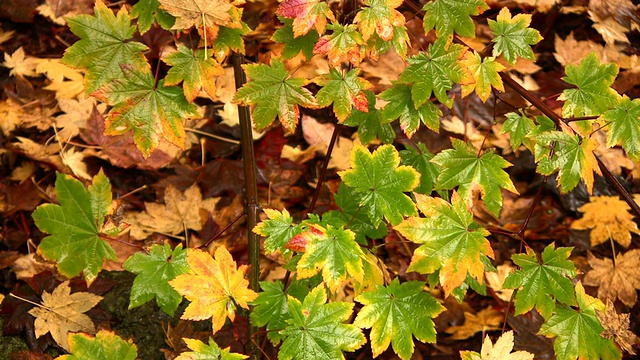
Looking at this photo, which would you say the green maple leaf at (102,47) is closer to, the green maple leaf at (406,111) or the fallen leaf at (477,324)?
the green maple leaf at (406,111)

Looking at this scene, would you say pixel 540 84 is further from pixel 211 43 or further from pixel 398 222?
pixel 211 43

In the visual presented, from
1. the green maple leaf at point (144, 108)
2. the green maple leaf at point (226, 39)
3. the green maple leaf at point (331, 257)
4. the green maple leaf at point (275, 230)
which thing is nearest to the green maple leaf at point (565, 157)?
the green maple leaf at point (331, 257)

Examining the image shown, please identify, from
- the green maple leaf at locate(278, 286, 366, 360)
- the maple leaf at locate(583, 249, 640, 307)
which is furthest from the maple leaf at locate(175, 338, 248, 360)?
the maple leaf at locate(583, 249, 640, 307)

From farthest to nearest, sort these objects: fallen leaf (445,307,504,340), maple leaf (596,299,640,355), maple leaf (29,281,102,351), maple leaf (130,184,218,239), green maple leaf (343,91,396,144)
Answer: maple leaf (130,184,218,239), fallen leaf (445,307,504,340), maple leaf (29,281,102,351), green maple leaf (343,91,396,144), maple leaf (596,299,640,355)

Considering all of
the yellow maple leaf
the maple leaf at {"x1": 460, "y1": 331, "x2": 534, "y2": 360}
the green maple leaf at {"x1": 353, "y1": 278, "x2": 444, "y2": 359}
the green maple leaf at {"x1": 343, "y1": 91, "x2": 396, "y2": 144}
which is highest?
the green maple leaf at {"x1": 343, "y1": 91, "x2": 396, "y2": 144}

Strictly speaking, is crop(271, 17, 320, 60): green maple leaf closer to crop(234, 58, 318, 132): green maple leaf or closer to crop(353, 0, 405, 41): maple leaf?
crop(234, 58, 318, 132): green maple leaf

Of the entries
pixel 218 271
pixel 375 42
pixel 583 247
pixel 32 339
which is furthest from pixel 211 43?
pixel 583 247

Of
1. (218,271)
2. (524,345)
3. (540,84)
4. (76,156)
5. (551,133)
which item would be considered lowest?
(524,345)
